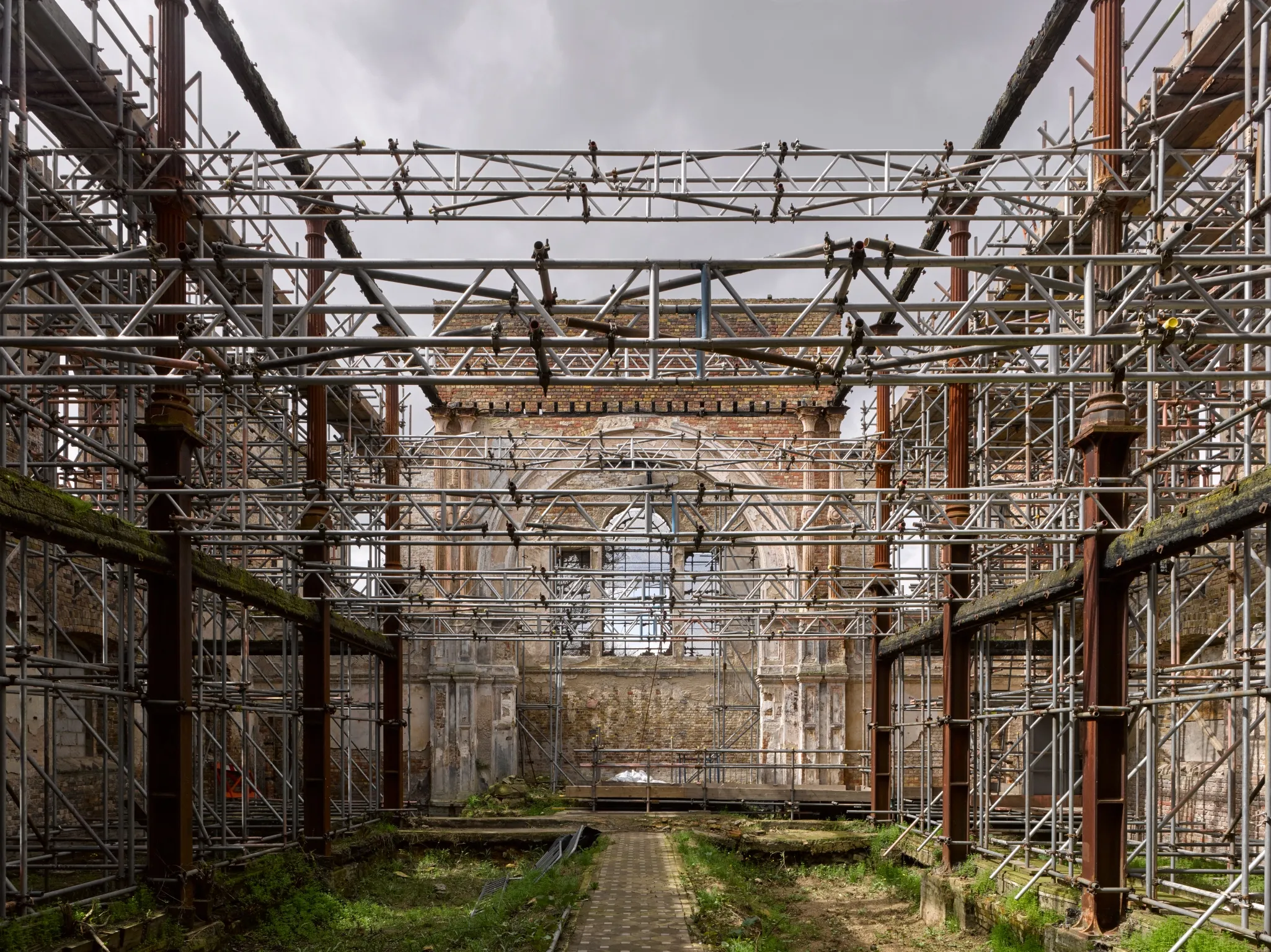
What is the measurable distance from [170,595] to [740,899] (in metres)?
7.41

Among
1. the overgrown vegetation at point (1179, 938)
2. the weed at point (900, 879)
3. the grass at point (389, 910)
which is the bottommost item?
the weed at point (900, 879)

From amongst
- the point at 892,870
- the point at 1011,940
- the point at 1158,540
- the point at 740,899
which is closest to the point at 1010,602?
the point at 1011,940

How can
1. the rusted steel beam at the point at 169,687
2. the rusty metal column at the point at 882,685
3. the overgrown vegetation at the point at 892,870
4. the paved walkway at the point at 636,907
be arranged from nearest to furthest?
1. the rusted steel beam at the point at 169,687
2. the paved walkway at the point at 636,907
3. the overgrown vegetation at the point at 892,870
4. the rusty metal column at the point at 882,685

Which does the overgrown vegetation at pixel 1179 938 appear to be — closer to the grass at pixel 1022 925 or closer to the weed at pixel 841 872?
the grass at pixel 1022 925

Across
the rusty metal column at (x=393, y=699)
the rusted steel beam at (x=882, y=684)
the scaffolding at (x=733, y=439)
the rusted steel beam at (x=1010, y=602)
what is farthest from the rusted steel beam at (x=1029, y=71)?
the rusty metal column at (x=393, y=699)

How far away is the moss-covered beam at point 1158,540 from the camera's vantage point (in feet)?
27.0

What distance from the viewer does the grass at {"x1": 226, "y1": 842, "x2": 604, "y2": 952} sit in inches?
470

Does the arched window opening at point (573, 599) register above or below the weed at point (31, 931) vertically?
above

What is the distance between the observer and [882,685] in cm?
2105

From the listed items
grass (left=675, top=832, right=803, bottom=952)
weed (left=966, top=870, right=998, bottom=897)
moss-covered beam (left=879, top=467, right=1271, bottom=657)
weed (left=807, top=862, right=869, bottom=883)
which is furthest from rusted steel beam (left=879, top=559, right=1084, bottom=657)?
grass (left=675, top=832, right=803, bottom=952)

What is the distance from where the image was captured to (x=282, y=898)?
43.4 feet

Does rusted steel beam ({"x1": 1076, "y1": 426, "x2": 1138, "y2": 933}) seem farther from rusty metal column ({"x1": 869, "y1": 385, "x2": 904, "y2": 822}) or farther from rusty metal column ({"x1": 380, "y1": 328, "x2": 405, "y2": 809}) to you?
rusty metal column ({"x1": 380, "y1": 328, "x2": 405, "y2": 809})

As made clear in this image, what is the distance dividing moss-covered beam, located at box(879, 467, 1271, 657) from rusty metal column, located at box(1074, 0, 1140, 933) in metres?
0.28

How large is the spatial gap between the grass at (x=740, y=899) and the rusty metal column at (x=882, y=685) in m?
2.87
